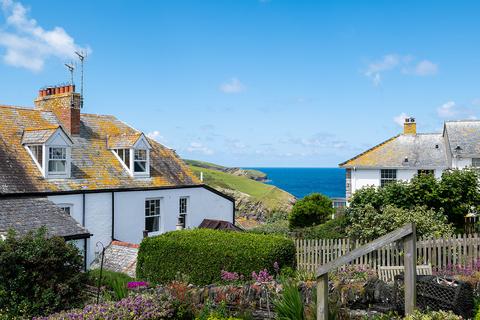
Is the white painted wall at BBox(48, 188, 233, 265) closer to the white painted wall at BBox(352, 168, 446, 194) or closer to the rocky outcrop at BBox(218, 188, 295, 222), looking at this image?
the white painted wall at BBox(352, 168, 446, 194)

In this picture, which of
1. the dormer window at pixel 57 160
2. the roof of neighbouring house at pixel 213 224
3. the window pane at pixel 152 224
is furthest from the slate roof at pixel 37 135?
the roof of neighbouring house at pixel 213 224

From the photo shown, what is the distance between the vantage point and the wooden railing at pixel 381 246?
7879mm

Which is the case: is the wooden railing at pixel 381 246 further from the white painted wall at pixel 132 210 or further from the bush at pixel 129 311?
the white painted wall at pixel 132 210

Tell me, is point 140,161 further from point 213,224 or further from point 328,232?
point 328,232

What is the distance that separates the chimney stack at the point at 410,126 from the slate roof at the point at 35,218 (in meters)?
30.9

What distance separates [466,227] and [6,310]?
22.3 meters

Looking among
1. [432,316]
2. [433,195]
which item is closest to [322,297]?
[432,316]

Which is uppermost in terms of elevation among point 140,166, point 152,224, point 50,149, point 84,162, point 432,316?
point 50,149

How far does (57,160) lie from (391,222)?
1560cm

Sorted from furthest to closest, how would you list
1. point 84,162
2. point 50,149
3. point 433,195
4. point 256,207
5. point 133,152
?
1. point 256,207
2. point 133,152
3. point 433,195
4. point 84,162
5. point 50,149

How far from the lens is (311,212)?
1523 inches

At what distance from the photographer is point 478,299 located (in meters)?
9.63

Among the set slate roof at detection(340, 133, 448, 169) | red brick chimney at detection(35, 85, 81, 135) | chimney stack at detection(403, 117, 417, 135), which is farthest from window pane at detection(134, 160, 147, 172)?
chimney stack at detection(403, 117, 417, 135)

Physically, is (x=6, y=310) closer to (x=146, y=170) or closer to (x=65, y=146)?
(x=65, y=146)
